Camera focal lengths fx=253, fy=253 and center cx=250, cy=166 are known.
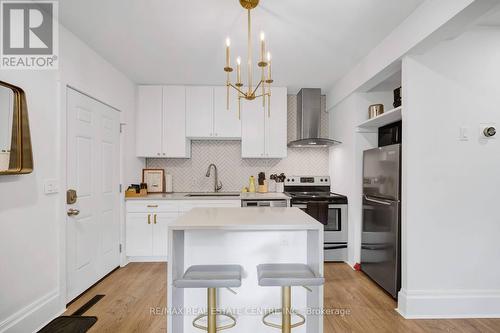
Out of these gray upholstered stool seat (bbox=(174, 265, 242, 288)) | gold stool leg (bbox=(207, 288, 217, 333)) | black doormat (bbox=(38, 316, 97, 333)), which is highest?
gray upholstered stool seat (bbox=(174, 265, 242, 288))

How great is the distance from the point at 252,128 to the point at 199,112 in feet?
2.79

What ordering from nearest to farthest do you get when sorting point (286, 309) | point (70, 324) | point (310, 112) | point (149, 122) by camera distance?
point (286, 309) → point (70, 324) → point (149, 122) → point (310, 112)

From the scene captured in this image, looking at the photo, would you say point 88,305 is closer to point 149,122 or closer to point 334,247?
point 149,122

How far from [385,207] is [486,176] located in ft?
2.79

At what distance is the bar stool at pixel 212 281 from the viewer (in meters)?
1.46

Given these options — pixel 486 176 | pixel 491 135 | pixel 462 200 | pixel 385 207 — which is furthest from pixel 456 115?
pixel 385 207

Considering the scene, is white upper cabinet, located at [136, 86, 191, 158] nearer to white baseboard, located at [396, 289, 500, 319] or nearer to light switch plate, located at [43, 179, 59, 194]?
light switch plate, located at [43, 179, 59, 194]

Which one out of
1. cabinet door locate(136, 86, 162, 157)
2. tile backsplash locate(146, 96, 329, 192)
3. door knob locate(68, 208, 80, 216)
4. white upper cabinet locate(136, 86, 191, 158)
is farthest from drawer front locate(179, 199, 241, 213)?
door knob locate(68, 208, 80, 216)

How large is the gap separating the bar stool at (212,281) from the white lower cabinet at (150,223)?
5.86 ft

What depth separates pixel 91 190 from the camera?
2.78m

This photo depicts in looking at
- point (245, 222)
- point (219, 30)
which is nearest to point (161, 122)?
point (219, 30)

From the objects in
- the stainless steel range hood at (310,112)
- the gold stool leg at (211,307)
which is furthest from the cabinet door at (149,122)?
the gold stool leg at (211,307)

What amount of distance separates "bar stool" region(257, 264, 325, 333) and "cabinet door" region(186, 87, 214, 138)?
263 centimetres

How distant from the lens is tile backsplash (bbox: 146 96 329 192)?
4.17m
